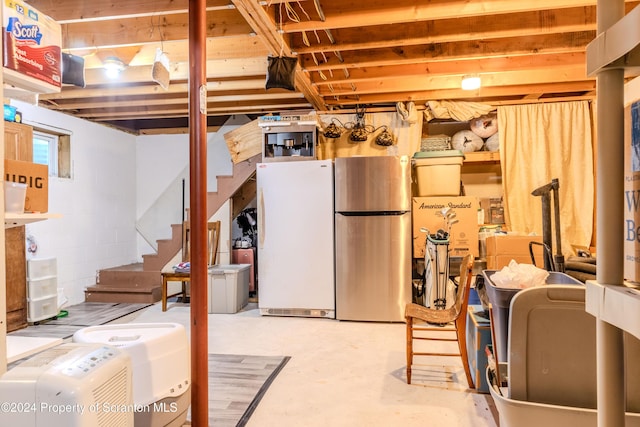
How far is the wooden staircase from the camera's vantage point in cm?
535

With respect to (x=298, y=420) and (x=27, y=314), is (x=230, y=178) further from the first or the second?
(x=298, y=420)

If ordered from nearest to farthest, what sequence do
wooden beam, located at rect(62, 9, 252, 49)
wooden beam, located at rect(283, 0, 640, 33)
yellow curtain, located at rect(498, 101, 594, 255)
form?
wooden beam, located at rect(283, 0, 640, 33) < wooden beam, located at rect(62, 9, 252, 49) < yellow curtain, located at rect(498, 101, 594, 255)

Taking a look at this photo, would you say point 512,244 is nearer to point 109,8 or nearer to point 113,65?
point 109,8

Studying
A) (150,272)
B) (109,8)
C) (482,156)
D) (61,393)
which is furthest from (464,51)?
(150,272)

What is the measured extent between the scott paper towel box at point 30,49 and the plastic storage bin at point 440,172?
12.2 feet

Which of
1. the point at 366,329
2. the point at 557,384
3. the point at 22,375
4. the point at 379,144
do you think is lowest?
the point at 366,329

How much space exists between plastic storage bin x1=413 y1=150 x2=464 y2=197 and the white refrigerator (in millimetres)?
1077

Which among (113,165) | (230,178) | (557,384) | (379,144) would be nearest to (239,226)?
(230,178)

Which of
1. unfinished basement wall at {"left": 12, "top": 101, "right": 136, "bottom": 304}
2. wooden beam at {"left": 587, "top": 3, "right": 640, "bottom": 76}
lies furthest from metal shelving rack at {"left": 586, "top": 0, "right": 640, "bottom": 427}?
unfinished basement wall at {"left": 12, "top": 101, "right": 136, "bottom": 304}

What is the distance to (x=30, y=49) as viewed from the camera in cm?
135

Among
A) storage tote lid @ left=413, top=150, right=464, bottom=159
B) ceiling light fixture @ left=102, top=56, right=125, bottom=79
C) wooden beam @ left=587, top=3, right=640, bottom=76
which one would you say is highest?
ceiling light fixture @ left=102, top=56, right=125, bottom=79

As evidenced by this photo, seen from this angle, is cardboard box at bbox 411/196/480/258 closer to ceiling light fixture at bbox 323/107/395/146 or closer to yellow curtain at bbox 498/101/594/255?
yellow curtain at bbox 498/101/594/255

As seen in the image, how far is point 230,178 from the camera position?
217 inches

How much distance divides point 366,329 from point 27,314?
11.8 ft
